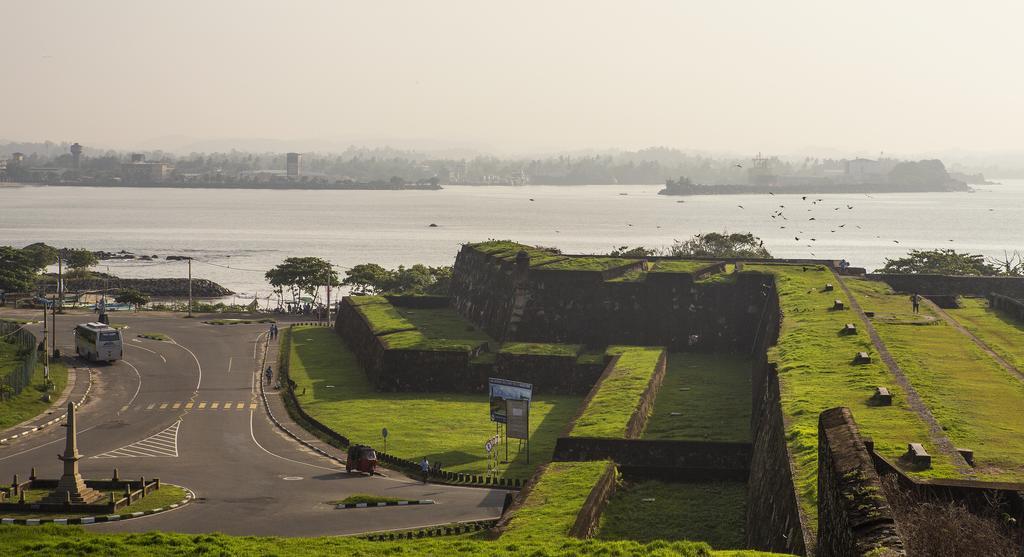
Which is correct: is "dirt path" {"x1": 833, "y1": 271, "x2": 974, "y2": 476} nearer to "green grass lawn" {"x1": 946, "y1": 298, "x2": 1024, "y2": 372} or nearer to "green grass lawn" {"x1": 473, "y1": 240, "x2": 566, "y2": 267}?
"green grass lawn" {"x1": 946, "y1": 298, "x2": 1024, "y2": 372}

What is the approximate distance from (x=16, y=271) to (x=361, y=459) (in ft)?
224

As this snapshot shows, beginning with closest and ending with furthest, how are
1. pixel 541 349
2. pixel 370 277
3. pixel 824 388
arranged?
pixel 824 388
pixel 541 349
pixel 370 277

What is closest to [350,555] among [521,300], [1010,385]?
[1010,385]

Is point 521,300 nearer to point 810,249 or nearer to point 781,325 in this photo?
point 781,325

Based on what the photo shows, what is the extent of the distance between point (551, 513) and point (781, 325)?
17.2 meters

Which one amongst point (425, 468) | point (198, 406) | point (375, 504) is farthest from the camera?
point (198, 406)

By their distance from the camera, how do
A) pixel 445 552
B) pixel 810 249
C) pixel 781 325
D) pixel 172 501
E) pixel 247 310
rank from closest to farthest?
pixel 445 552, pixel 172 501, pixel 781 325, pixel 247 310, pixel 810 249

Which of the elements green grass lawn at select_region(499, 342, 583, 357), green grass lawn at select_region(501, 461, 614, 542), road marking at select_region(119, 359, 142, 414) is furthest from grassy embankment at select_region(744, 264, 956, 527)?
road marking at select_region(119, 359, 142, 414)

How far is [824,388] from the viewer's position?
95.0ft

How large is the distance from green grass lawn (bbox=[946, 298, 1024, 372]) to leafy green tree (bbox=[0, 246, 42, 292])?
2644 inches

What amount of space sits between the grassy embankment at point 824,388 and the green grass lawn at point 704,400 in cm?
316

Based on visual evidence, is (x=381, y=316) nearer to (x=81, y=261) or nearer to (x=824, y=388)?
(x=824, y=388)

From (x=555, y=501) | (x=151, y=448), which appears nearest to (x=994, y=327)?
(x=555, y=501)

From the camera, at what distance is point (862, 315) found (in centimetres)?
4388
